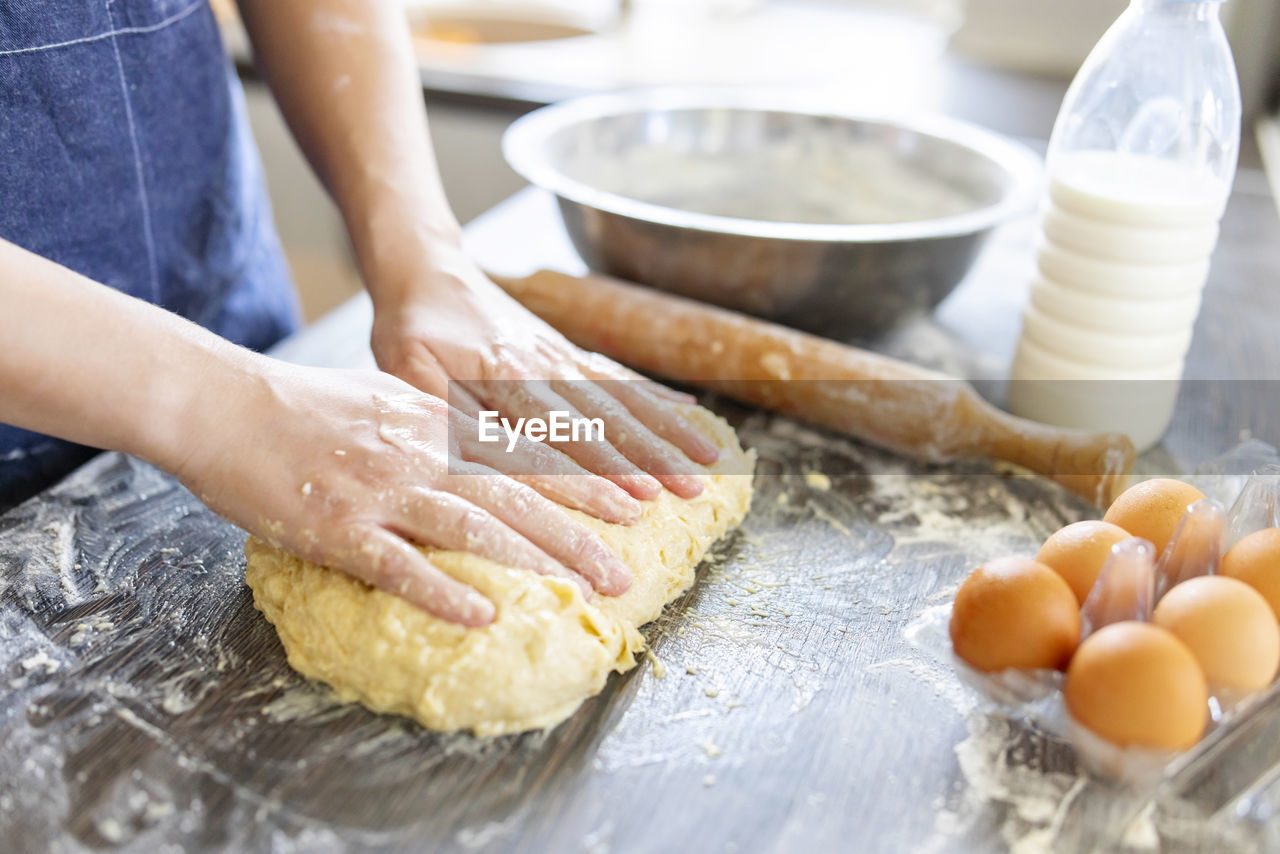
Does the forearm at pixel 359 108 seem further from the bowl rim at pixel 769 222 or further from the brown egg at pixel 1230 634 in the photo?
the brown egg at pixel 1230 634

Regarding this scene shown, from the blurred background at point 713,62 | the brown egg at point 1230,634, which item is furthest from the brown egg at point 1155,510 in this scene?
the blurred background at point 713,62

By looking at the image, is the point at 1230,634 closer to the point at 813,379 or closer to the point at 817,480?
the point at 817,480

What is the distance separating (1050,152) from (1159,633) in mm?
840

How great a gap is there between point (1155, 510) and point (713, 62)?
2533 millimetres

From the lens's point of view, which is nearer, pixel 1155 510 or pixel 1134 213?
pixel 1155 510

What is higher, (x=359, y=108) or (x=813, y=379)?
(x=359, y=108)

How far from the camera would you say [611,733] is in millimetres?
986

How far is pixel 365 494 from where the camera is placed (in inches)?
39.9

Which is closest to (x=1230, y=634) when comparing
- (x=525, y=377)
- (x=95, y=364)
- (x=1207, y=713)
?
(x=1207, y=713)

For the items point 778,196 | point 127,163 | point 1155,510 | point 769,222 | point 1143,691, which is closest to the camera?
point 1143,691

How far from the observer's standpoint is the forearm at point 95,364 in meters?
0.94

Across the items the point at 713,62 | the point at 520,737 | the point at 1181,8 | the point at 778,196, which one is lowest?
the point at 520,737

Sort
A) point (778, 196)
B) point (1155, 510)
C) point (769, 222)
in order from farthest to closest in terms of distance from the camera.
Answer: point (778, 196) → point (769, 222) → point (1155, 510)

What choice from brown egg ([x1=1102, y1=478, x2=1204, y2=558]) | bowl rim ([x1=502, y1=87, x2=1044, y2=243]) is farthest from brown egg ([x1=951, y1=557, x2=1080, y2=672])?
bowl rim ([x1=502, y1=87, x2=1044, y2=243])
